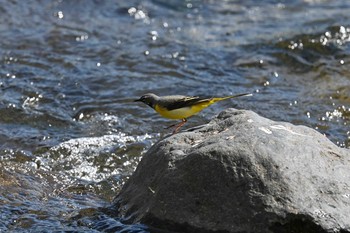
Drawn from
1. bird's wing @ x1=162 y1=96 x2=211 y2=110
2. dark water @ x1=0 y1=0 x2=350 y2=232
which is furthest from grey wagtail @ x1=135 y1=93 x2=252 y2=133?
dark water @ x1=0 y1=0 x2=350 y2=232

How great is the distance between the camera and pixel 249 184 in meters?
6.13

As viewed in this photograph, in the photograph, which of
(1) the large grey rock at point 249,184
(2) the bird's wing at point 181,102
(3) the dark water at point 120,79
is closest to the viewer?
(1) the large grey rock at point 249,184

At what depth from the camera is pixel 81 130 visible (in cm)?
984

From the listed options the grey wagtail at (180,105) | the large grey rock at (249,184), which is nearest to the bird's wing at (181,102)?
the grey wagtail at (180,105)

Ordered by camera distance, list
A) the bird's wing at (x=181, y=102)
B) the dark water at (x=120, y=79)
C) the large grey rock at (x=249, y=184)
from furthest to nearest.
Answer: the dark water at (x=120, y=79) → the bird's wing at (x=181, y=102) → the large grey rock at (x=249, y=184)

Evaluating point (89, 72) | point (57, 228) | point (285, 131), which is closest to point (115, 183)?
point (57, 228)

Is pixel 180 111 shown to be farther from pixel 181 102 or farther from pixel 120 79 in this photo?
pixel 120 79

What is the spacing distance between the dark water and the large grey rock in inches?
19.5

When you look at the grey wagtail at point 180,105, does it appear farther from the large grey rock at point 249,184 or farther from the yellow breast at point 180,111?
the large grey rock at point 249,184

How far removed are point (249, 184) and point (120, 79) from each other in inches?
231

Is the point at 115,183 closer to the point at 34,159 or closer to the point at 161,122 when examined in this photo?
the point at 34,159

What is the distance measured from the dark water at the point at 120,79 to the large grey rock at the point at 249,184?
496 millimetres

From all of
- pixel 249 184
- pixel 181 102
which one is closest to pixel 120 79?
pixel 181 102

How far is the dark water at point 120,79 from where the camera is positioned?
8180 millimetres
